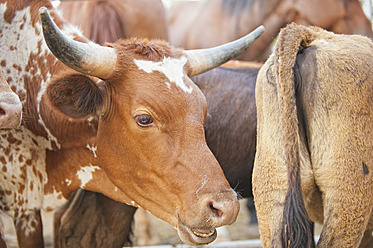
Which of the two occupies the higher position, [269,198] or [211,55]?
[211,55]

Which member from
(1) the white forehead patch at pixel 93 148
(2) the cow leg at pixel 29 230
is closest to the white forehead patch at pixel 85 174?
(1) the white forehead patch at pixel 93 148

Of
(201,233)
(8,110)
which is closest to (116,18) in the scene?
(8,110)

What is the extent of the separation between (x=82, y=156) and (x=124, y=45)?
0.80m

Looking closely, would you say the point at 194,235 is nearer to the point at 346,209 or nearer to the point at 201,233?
the point at 201,233

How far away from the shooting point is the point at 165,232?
6.23m

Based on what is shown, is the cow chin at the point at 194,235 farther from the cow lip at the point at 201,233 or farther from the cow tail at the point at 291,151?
the cow tail at the point at 291,151

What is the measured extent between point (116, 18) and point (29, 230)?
94.6 inches

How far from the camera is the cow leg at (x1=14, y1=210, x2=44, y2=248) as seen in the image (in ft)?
11.0

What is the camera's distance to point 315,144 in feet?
8.21

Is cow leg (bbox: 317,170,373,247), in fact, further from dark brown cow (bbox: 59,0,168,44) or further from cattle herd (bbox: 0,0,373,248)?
dark brown cow (bbox: 59,0,168,44)

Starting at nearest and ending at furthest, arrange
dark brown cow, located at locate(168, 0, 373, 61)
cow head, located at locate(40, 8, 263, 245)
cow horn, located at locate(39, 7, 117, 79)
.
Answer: cow horn, located at locate(39, 7, 117, 79), cow head, located at locate(40, 8, 263, 245), dark brown cow, located at locate(168, 0, 373, 61)

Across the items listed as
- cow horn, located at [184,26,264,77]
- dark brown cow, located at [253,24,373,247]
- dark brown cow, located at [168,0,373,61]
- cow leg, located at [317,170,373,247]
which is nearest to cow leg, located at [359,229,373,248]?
dark brown cow, located at [253,24,373,247]

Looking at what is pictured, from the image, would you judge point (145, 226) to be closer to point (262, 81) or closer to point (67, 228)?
point (67, 228)

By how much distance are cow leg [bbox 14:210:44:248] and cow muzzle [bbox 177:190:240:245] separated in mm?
1546
